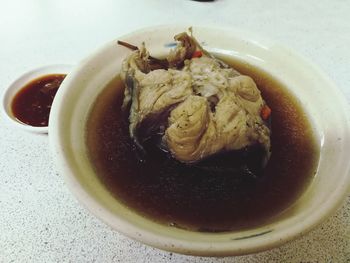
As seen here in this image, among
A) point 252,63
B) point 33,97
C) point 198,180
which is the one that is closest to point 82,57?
point 33,97

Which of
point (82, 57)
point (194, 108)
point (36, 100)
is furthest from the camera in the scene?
point (82, 57)

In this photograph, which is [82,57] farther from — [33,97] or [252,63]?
[252,63]

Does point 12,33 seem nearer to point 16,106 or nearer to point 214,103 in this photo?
point 16,106

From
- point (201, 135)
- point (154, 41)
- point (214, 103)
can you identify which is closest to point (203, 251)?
point (201, 135)

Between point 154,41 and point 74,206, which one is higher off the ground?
point 154,41

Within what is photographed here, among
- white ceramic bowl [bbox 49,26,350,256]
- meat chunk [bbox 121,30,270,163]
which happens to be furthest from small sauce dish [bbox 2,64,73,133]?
meat chunk [bbox 121,30,270,163]

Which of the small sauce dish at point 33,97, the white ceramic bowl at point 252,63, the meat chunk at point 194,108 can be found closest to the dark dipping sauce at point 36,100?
the small sauce dish at point 33,97

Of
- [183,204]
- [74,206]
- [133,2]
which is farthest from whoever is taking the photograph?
[133,2]
